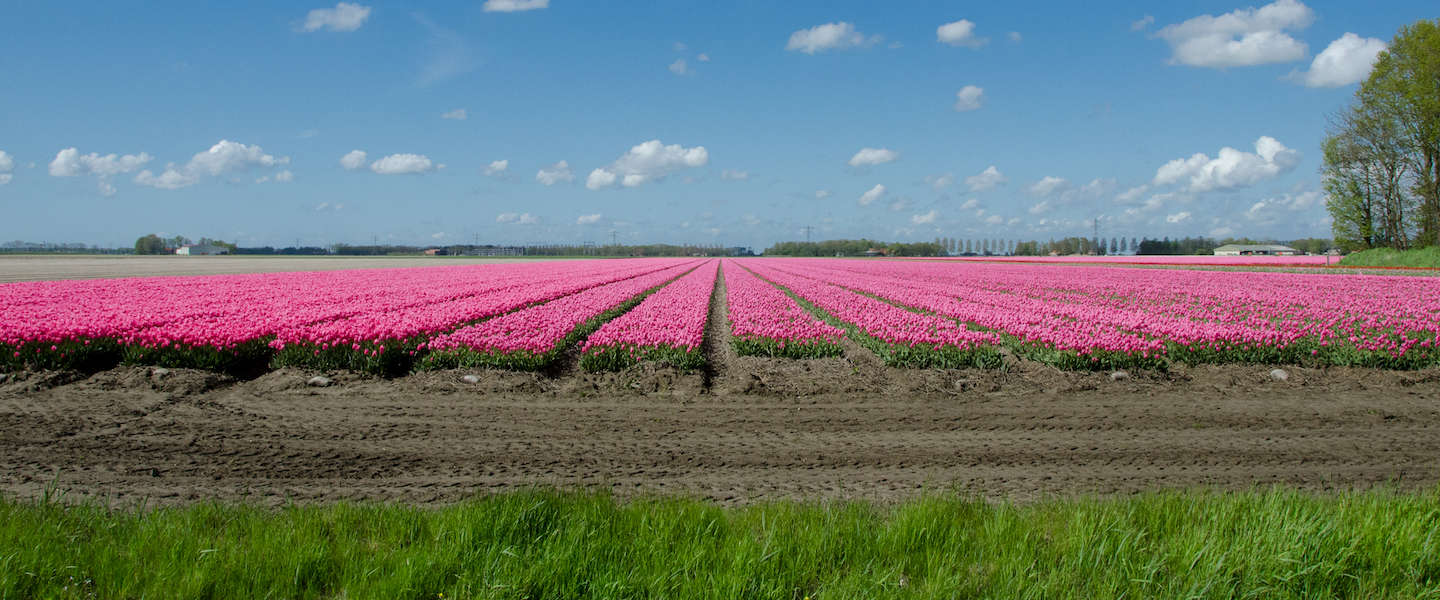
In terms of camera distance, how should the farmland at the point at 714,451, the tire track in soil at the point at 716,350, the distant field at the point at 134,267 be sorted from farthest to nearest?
the distant field at the point at 134,267 → the tire track in soil at the point at 716,350 → the farmland at the point at 714,451

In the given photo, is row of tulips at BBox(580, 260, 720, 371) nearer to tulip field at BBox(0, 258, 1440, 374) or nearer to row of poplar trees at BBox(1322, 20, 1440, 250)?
tulip field at BBox(0, 258, 1440, 374)

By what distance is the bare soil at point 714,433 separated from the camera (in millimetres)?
5449

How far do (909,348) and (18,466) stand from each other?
10.5 m

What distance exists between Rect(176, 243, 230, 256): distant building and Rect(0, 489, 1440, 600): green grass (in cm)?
19131

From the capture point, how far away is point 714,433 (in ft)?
22.6

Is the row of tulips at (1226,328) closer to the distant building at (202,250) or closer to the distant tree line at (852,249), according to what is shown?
the distant tree line at (852,249)

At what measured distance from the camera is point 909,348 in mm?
11188

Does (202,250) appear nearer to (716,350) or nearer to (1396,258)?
(716,350)

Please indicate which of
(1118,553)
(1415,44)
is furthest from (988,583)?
(1415,44)

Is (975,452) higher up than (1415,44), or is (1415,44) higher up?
(1415,44)

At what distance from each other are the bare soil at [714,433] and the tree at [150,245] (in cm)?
19978

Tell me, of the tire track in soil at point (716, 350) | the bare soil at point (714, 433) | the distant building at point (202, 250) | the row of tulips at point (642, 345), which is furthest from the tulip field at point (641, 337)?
the distant building at point (202, 250)

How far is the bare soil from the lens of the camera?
5449 mm

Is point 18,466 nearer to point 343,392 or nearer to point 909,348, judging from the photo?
point 343,392
